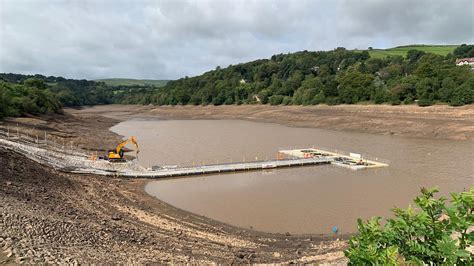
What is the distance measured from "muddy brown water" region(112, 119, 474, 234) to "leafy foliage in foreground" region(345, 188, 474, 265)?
13.5 m

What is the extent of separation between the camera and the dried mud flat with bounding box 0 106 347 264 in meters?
11.7

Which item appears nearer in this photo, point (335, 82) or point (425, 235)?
point (425, 235)

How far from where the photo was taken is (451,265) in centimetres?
438

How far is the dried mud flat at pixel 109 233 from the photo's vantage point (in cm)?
1168

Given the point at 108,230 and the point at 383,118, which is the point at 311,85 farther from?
the point at 108,230

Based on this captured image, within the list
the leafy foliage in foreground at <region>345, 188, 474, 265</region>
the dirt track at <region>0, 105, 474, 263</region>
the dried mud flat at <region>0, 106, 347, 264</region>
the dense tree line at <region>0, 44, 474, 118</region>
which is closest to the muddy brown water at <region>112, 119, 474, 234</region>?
the dirt track at <region>0, 105, 474, 263</region>

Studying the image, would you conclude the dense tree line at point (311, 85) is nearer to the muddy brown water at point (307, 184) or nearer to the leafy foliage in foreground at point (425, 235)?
the muddy brown water at point (307, 184)

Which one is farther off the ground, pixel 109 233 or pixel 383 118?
pixel 383 118

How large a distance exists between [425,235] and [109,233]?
12472mm

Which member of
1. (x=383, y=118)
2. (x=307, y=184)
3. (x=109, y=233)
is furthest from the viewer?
(x=383, y=118)

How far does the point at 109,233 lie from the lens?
47.4 feet

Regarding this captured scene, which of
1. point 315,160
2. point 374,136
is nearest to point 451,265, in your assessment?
point 315,160

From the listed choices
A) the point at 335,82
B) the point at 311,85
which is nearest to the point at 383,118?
the point at 335,82

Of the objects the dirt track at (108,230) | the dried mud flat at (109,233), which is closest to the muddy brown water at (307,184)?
the dirt track at (108,230)
